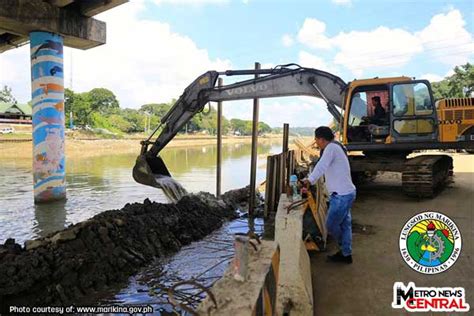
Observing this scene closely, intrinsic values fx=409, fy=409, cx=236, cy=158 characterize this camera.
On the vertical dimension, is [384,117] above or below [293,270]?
above

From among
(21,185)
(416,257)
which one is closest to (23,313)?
(416,257)

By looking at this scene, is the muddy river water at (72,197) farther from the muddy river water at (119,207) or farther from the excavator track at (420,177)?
the excavator track at (420,177)

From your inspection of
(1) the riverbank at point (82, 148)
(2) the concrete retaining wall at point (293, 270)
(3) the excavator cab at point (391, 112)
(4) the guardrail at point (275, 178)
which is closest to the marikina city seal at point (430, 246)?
(2) the concrete retaining wall at point (293, 270)

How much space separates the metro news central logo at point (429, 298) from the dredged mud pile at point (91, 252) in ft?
14.0

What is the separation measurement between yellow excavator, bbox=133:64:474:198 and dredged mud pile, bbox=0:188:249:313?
3.95 m

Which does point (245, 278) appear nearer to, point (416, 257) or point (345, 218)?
point (345, 218)

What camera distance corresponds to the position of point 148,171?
11.9 m

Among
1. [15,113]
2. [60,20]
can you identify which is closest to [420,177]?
[60,20]

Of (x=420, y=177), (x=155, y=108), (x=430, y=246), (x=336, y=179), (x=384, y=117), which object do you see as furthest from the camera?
(x=155, y=108)

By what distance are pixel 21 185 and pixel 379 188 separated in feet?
48.1

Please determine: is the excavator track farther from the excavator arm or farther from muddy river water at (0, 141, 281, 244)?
muddy river water at (0, 141, 281, 244)

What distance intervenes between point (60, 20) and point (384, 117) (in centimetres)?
964

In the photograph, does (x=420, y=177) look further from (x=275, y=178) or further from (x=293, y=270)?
(x=293, y=270)

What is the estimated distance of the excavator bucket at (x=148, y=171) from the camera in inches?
466
